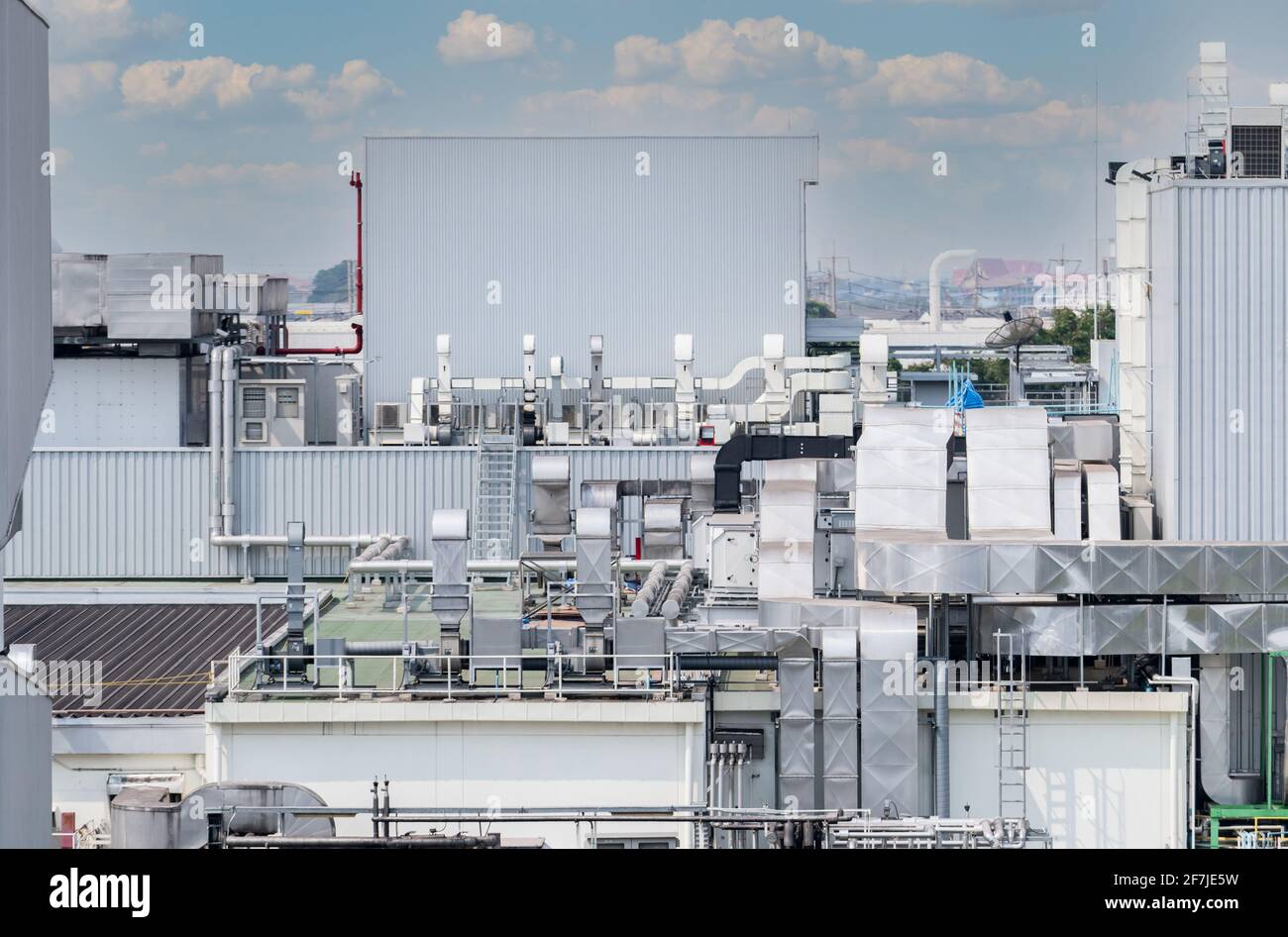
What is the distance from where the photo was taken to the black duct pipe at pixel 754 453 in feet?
102

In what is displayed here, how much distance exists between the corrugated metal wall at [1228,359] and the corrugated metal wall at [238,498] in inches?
586

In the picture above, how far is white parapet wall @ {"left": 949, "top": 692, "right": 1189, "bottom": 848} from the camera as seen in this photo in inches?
988

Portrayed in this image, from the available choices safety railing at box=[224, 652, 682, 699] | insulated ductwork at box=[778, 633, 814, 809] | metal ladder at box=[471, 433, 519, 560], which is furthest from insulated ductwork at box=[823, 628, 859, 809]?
metal ladder at box=[471, 433, 519, 560]

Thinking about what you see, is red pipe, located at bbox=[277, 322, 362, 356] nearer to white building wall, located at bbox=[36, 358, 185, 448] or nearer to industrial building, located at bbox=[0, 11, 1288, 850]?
white building wall, located at bbox=[36, 358, 185, 448]

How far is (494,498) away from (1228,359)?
57.2 ft

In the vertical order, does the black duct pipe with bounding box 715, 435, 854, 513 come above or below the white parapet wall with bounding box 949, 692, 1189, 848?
above

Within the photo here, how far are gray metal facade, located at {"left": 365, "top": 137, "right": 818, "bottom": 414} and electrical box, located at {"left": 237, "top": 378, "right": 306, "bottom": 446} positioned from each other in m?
8.20

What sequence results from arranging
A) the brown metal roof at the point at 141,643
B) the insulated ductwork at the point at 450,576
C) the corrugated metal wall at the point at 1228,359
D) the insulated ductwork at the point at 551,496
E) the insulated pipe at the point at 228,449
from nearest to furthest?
the insulated ductwork at the point at 450,576
the brown metal roof at the point at 141,643
the corrugated metal wall at the point at 1228,359
the insulated ductwork at the point at 551,496
the insulated pipe at the point at 228,449

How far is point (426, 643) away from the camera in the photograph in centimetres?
2667

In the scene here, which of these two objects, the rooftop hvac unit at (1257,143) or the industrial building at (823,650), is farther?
the rooftop hvac unit at (1257,143)

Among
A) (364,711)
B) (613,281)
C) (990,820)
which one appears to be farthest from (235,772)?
(613,281)

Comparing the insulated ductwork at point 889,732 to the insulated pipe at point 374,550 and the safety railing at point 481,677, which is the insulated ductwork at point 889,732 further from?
the insulated pipe at point 374,550

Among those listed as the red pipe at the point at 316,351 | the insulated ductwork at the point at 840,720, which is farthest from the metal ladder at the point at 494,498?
the insulated ductwork at the point at 840,720
